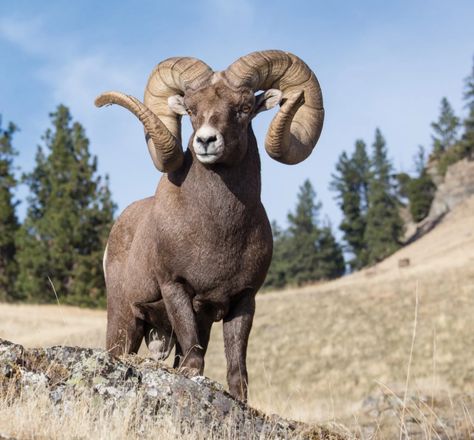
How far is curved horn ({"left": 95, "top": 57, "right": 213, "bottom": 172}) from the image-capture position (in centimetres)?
615

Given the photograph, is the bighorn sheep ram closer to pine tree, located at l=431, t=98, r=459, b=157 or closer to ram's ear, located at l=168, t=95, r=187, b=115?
ram's ear, located at l=168, t=95, r=187, b=115

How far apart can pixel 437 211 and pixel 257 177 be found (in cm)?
8044

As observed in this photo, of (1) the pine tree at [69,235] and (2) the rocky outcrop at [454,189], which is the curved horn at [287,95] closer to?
(1) the pine tree at [69,235]

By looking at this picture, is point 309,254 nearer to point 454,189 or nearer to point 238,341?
point 454,189

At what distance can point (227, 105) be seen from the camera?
599cm

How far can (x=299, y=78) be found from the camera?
21.9 ft

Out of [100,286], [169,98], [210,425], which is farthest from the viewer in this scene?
[100,286]

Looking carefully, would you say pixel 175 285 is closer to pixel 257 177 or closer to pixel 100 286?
pixel 257 177

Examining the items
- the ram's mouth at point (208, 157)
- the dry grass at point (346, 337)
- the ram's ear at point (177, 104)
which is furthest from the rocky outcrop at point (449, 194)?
the ram's mouth at point (208, 157)

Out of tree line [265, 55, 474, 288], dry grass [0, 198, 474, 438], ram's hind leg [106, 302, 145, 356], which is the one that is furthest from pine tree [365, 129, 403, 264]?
ram's hind leg [106, 302, 145, 356]

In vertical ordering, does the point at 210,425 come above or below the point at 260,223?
below

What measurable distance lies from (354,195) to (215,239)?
284ft

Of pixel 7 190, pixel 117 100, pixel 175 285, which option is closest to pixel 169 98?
pixel 117 100

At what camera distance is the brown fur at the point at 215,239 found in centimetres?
595
